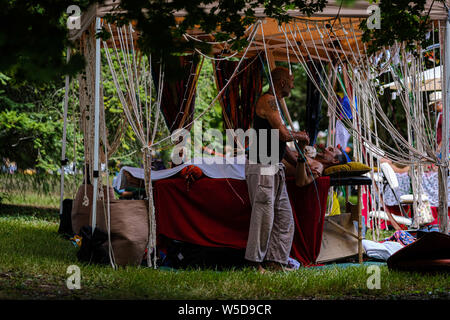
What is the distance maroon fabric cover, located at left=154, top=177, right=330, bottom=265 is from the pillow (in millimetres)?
118

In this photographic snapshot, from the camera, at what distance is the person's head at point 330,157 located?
665 cm

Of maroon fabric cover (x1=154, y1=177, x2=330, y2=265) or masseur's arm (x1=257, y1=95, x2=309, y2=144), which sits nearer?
masseur's arm (x1=257, y1=95, x2=309, y2=144)

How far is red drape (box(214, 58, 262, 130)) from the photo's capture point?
926cm

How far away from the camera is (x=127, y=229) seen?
5812 mm

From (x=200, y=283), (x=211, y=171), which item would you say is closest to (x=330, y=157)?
(x=211, y=171)

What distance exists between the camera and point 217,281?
5.14 m

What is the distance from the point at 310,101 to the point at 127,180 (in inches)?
142

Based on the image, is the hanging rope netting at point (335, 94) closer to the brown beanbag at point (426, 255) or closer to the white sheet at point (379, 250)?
the white sheet at point (379, 250)

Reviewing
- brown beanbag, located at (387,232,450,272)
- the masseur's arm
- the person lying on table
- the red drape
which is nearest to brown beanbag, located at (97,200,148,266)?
the masseur's arm

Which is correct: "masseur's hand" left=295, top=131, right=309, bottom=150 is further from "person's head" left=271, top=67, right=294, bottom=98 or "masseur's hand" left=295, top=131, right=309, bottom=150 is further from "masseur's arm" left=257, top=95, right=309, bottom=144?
"person's head" left=271, top=67, right=294, bottom=98

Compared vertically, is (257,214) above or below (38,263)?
above

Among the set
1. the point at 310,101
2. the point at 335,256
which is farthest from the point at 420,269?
the point at 310,101
